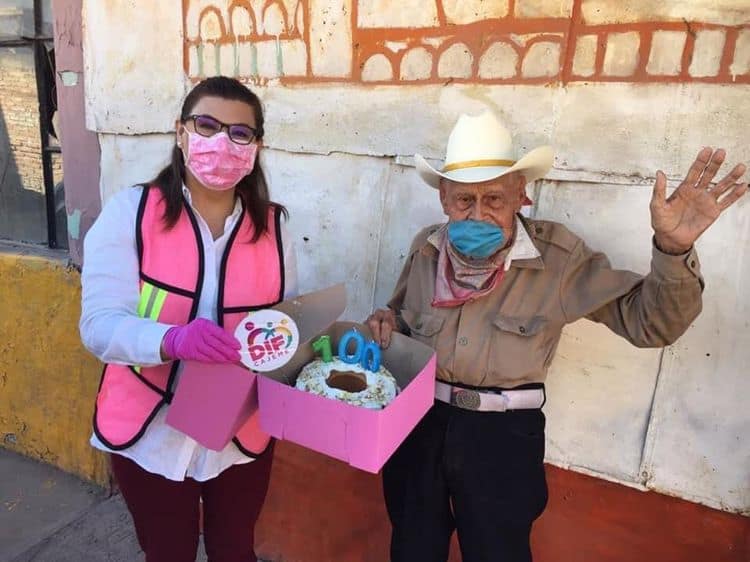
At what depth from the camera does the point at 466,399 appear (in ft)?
5.77

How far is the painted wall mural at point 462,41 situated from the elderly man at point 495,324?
41cm

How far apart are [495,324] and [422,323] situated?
24 centimetres

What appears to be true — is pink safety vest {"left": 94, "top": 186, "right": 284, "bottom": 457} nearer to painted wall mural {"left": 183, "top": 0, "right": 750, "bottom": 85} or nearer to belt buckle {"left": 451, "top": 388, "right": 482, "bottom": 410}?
belt buckle {"left": 451, "top": 388, "right": 482, "bottom": 410}

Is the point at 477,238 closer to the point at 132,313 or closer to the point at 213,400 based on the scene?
the point at 213,400

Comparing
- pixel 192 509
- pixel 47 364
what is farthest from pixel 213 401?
pixel 47 364

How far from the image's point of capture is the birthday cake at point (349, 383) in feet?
5.00

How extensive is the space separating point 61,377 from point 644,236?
3090 mm

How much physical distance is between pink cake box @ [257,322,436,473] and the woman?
0.59 feet

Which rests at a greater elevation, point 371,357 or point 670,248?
point 670,248

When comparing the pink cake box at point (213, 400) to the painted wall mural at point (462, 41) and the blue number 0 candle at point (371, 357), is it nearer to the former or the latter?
the blue number 0 candle at point (371, 357)

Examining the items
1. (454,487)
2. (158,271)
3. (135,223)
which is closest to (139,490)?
(158,271)

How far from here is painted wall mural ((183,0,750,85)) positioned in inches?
69.8

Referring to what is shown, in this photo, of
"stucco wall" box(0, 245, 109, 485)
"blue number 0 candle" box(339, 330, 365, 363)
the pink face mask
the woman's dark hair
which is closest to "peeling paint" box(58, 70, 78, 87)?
"stucco wall" box(0, 245, 109, 485)

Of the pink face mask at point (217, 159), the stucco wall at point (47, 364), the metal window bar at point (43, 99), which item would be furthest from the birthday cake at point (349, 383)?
the metal window bar at point (43, 99)
